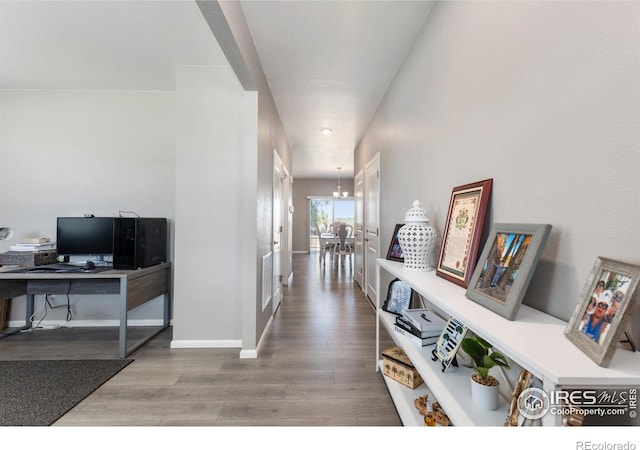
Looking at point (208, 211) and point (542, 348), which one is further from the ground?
point (208, 211)

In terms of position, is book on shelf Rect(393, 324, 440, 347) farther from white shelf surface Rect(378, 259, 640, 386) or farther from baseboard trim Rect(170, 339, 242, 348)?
baseboard trim Rect(170, 339, 242, 348)

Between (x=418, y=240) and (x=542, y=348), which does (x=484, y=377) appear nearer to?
(x=542, y=348)

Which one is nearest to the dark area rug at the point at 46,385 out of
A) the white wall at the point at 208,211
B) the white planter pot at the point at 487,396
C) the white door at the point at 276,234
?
the white wall at the point at 208,211

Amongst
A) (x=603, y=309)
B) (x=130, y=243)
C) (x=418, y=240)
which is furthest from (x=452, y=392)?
(x=130, y=243)

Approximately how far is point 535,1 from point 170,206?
132 inches

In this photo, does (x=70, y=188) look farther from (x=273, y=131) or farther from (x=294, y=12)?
(x=294, y=12)

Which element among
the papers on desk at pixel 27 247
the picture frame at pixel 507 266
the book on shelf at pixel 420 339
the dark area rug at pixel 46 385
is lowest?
the dark area rug at pixel 46 385

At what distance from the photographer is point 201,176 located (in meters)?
2.53

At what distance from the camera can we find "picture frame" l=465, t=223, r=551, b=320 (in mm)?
793

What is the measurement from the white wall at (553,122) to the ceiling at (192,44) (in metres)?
0.66

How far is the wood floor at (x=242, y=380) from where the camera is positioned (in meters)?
1.58

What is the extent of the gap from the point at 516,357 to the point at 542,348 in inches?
2.9

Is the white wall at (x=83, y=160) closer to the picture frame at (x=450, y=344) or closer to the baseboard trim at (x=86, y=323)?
the baseboard trim at (x=86, y=323)

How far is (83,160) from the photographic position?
306 centimetres
